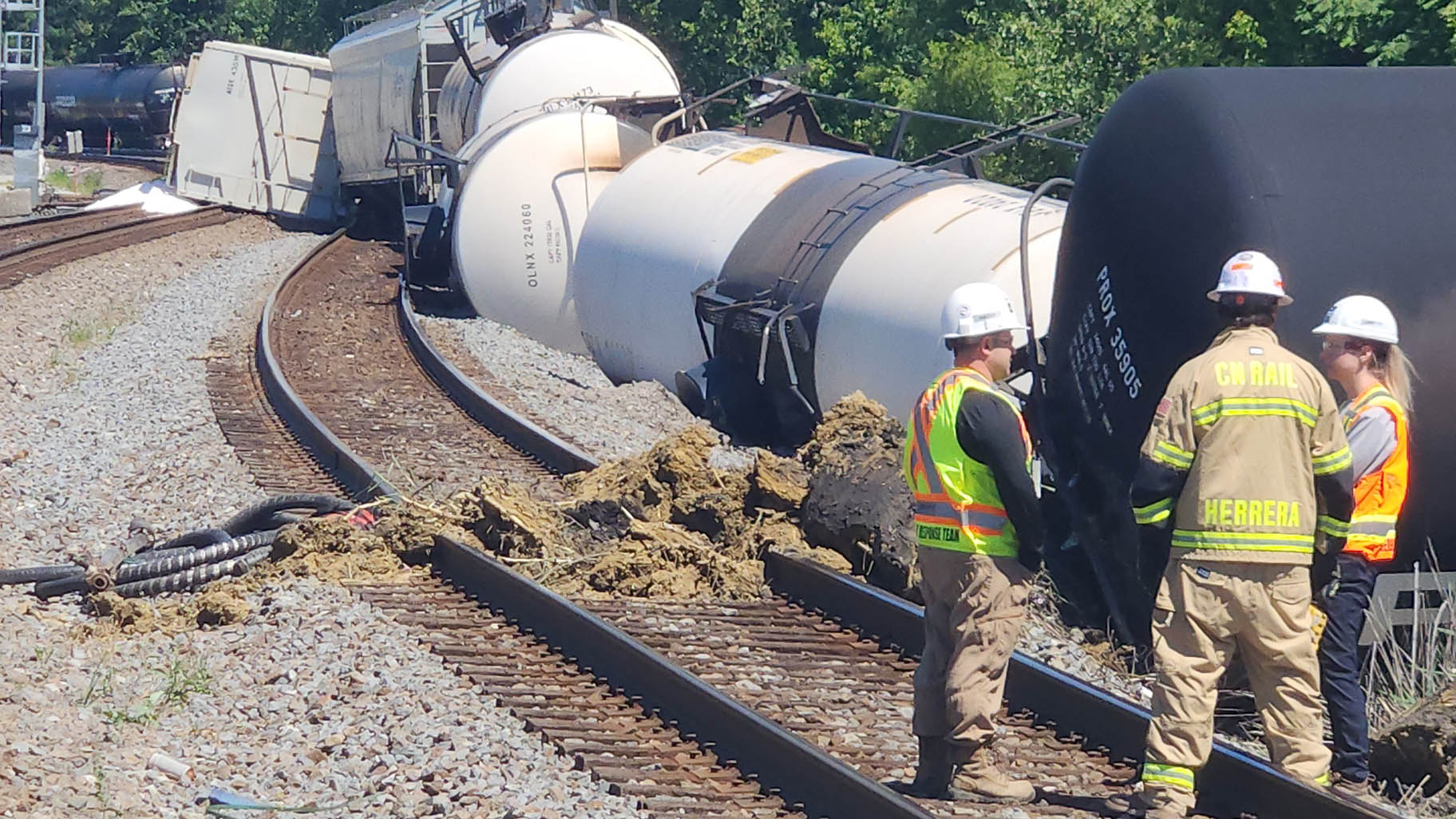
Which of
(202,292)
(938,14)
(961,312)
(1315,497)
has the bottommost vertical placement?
(202,292)

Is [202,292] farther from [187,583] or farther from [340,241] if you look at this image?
[187,583]

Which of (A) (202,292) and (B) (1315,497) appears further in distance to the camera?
(A) (202,292)

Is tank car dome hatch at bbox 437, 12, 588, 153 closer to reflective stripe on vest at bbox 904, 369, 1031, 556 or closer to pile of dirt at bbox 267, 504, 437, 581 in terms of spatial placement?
pile of dirt at bbox 267, 504, 437, 581

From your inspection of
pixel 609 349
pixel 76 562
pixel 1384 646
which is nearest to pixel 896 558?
pixel 1384 646

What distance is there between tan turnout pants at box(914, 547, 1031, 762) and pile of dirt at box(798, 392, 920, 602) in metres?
2.83

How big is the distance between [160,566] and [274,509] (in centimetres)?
121

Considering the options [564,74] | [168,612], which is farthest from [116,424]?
Result: [564,74]

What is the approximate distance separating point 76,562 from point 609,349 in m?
7.51

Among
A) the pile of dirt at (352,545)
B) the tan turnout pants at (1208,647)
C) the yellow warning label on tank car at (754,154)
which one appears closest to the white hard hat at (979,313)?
the tan turnout pants at (1208,647)

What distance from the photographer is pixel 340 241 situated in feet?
97.3

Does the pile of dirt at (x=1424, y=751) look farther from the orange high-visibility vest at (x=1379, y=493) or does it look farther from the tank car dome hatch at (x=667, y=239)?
the tank car dome hatch at (x=667, y=239)

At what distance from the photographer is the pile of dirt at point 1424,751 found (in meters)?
5.79

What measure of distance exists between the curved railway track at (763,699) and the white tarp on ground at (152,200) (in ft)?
87.0

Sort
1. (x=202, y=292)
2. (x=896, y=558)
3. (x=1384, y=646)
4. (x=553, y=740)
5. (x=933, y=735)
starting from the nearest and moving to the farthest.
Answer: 1. (x=933, y=735)
2. (x=553, y=740)
3. (x=1384, y=646)
4. (x=896, y=558)
5. (x=202, y=292)
